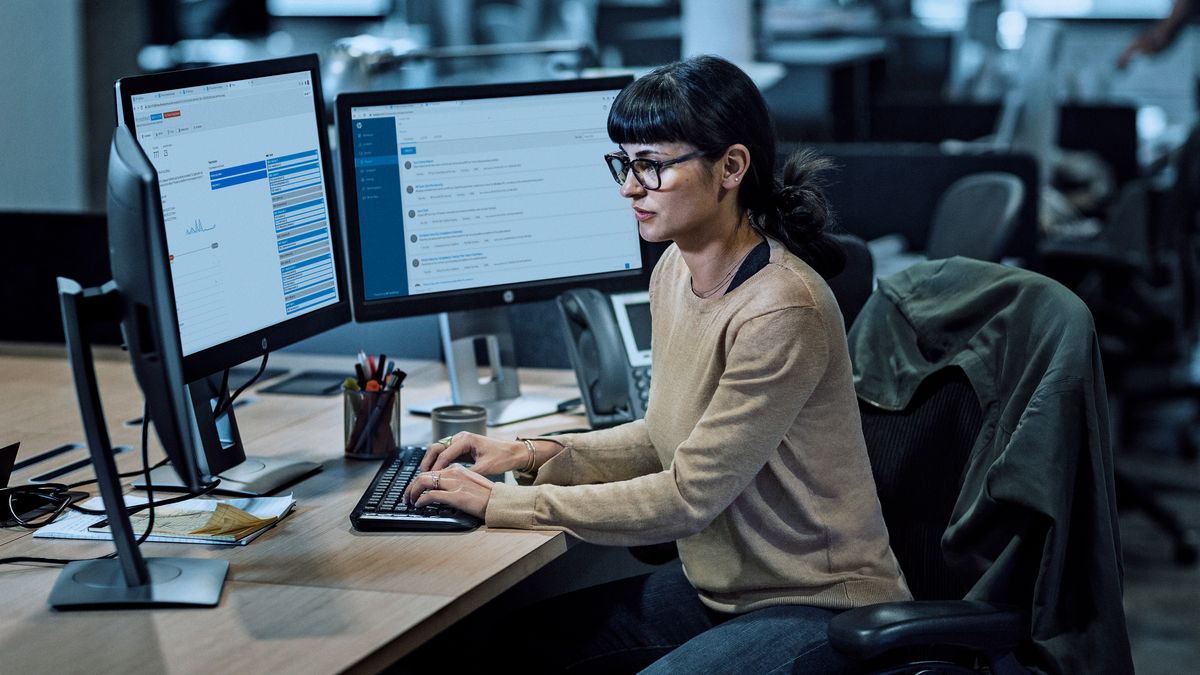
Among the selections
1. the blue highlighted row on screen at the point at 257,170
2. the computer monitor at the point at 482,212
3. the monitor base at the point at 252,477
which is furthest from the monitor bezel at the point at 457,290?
the monitor base at the point at 252,477

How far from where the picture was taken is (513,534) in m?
1.43

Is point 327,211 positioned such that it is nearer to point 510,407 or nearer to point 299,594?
point 510,407

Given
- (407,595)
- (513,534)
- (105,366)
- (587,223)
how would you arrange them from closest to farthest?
(407,595) → (513,534) → (587,223) → (105,366)

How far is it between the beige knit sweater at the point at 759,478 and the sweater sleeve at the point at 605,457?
10 cm

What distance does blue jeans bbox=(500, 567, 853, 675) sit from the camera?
4.50 feet

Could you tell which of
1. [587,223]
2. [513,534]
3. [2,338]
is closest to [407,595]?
[513,534]

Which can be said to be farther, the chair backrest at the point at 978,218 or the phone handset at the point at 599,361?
the chair backrest at the point at 978,218

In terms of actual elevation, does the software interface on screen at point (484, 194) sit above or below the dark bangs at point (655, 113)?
below

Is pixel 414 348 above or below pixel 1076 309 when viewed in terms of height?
below

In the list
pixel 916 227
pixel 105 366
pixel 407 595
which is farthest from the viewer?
pixel 916 227

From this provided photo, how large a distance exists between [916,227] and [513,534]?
246 centimetres

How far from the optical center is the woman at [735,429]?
4.55 feet

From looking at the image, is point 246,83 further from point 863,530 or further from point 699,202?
point 863,530

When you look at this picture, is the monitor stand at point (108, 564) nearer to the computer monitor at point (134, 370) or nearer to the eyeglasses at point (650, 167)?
the computer monitor at point (134, 370)
